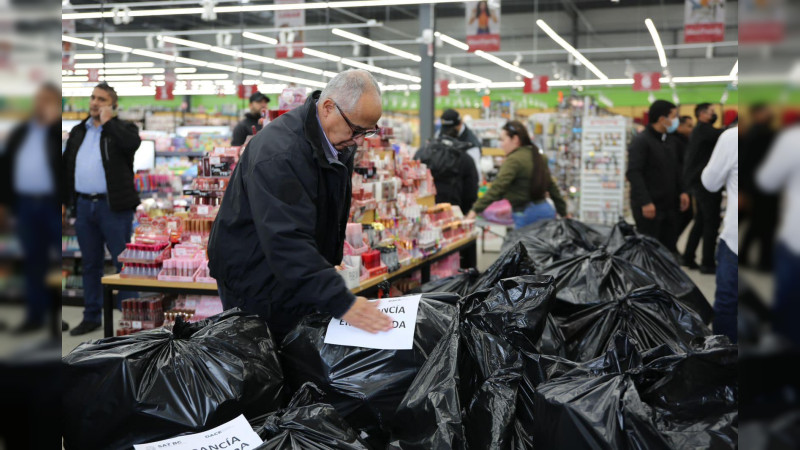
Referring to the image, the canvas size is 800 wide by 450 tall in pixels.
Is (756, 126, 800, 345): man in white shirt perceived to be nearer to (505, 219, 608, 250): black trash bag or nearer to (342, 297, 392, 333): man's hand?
(342, 297, 392, 333): man's hand

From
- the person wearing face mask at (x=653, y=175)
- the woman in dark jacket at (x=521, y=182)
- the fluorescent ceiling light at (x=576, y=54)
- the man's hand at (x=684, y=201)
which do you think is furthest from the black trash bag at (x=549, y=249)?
the fluorescent ceiling light at (x=576, y=54)

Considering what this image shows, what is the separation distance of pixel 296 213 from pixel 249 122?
603 centimetres

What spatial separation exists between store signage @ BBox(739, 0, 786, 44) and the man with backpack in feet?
21.9

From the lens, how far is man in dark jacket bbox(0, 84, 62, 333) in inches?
20.3

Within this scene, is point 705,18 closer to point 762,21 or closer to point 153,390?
point 153,390

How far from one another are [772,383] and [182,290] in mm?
3586

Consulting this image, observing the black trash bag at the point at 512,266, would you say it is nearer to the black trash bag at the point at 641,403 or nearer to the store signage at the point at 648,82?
the black trash bag at the point at 641,403

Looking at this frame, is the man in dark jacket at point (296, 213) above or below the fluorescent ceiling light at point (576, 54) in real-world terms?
below

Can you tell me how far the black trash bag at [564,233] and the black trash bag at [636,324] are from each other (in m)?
1.63

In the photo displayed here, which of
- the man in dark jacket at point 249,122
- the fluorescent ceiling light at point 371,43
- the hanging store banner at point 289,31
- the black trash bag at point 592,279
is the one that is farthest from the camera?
the fluorescent ceiling light at point 371,43

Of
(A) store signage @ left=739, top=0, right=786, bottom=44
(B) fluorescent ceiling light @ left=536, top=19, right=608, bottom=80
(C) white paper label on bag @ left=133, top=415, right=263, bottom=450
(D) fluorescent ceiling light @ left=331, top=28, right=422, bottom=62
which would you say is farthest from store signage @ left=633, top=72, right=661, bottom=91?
(A) store signage @ left=739, top=0, right=786, bottom=44

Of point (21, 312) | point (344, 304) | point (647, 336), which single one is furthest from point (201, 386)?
point (647, 336)

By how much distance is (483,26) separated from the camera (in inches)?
433

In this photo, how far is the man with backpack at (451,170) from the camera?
7211mm
